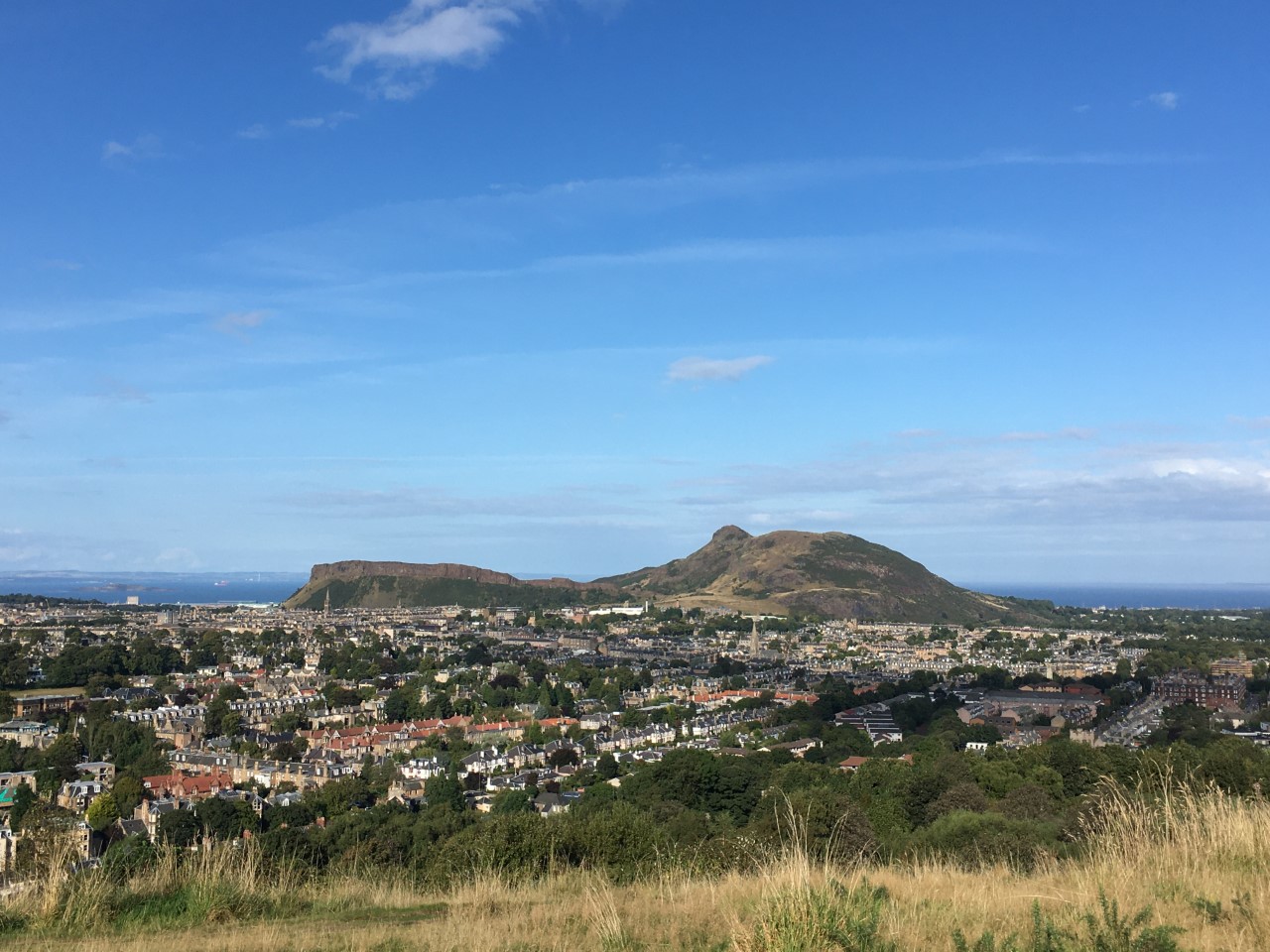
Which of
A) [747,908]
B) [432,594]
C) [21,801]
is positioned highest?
[747,908]

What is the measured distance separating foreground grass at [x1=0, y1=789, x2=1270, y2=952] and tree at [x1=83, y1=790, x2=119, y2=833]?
74.8 ft

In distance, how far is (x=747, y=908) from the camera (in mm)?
5176

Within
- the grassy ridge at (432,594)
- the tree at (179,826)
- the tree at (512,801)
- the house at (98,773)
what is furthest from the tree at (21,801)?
the grassy ridge at (432,594)

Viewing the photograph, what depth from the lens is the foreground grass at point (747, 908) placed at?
4344 mm

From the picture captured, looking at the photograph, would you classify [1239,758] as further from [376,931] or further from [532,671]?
[532,671]

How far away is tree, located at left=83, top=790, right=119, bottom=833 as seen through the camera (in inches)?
1022

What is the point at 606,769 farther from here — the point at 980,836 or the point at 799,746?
the point at 980,836

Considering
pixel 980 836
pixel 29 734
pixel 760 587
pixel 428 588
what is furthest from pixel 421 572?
pixel 980 836

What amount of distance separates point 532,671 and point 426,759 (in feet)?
102

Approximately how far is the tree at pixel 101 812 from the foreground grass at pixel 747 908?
22803 millimetres

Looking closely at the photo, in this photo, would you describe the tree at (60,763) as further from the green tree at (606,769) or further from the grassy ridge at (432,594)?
the grassy ridge at (432,594)

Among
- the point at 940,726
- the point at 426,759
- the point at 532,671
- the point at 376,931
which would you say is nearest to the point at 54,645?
the point at 532,671

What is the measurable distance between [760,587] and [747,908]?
143312 millimetres

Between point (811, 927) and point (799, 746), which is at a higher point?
point (811, 927)
